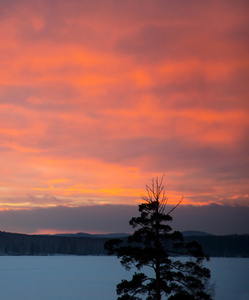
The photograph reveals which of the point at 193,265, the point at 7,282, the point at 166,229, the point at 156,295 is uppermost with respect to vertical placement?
the point at 166,229

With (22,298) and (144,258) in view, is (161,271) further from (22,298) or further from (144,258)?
(22,298)

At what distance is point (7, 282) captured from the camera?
7862cm

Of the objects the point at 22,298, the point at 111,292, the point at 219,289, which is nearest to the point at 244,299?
the point at 219,289

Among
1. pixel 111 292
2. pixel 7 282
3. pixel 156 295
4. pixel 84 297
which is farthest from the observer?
pixel 7 282

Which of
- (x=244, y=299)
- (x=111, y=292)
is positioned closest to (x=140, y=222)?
(x=244, y=299)

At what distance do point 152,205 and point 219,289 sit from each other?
52.2 metres

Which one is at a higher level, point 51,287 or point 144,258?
point 144,258

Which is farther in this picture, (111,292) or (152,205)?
(111,292)

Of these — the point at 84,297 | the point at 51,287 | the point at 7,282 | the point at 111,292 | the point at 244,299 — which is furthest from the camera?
the point at 7,282

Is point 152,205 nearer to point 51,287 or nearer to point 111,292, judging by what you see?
point 111,292

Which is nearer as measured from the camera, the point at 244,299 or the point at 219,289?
the point at 244,299

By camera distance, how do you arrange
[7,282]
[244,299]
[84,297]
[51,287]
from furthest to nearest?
[7,282] < [51,287] < [84,297] < [244,299]

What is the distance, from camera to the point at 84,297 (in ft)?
197

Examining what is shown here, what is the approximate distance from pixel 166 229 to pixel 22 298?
151ft
